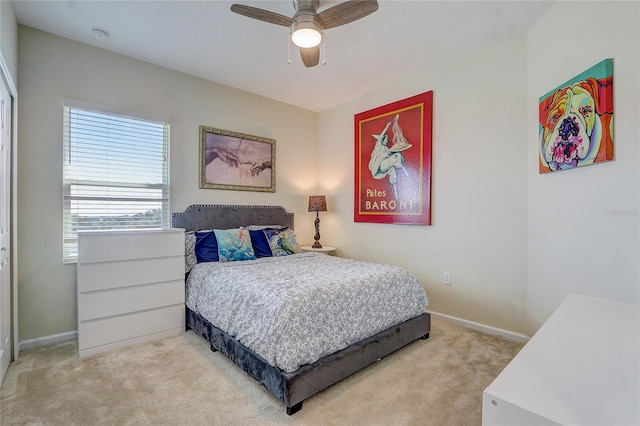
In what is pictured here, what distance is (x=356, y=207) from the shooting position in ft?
13.3

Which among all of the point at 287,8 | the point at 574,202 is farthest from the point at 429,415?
the point at 287,8

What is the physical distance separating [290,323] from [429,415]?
913 mm

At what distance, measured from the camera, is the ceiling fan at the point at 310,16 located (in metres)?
1.86

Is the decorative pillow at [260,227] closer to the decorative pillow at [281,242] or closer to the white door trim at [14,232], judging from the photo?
the decorative pillow at [281,242]

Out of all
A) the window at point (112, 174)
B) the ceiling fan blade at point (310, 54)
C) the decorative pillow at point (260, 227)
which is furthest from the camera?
the decorative pillow at point (260, 227)

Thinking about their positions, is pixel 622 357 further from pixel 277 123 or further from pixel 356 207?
pixel 277 123

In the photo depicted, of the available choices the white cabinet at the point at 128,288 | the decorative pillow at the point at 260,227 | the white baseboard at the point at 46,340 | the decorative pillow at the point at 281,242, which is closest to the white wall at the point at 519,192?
the decorative pillow at the point at 281,242

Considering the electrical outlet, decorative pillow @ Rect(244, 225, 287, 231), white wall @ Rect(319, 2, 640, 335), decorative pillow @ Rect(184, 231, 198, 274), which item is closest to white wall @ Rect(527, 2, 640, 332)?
white wall @ Rect(319, 2, 640, 335)

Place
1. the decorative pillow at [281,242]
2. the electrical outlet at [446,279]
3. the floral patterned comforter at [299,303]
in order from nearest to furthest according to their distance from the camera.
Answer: the floral patterned comforter at [299,303] → the electrical outlet at [446,279] → the decorative pillow at [281,242]

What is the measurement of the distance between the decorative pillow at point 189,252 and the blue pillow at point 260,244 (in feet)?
1.95

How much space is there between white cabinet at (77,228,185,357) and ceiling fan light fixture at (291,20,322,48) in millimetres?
1916

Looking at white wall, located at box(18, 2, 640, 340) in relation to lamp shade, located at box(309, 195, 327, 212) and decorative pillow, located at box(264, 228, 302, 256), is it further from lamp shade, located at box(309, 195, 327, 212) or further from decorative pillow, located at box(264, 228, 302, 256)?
lamp shade, located at box(309, 195, 327, 212)

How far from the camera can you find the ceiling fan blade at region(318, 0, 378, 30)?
1805mm

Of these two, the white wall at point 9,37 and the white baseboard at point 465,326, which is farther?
the white baseboard at point 465,326
